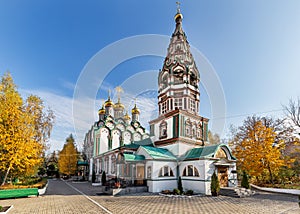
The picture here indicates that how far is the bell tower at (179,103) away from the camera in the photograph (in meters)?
17.0

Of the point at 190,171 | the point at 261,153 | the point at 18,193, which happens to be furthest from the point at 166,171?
the point at 18,193

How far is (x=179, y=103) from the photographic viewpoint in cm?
1852

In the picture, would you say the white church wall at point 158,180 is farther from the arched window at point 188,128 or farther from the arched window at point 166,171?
the arched window at point 188,128

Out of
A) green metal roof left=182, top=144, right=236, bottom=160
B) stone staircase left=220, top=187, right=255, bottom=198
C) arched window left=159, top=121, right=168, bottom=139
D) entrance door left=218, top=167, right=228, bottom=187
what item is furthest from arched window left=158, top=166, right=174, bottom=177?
stone staircase left=220, top=187, right=255, bottom=198

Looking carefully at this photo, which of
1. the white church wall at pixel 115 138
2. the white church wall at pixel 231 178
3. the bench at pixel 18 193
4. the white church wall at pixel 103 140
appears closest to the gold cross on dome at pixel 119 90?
the white church wall at pixel 115 138

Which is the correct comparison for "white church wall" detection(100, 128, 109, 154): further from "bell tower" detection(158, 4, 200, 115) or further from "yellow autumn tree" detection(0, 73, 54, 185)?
"yellow autumn tree" detection(0, 73, 54, 185)

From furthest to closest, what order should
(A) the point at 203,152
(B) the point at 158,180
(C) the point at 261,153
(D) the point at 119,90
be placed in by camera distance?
1. (D) the point at 119,90
2. (C) the point at 261,153
3. (A) the point at 203,152
4. (B) the point at 158,180

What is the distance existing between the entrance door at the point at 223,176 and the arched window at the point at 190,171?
178 centimetres

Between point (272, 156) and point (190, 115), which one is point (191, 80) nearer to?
point (190, 115)

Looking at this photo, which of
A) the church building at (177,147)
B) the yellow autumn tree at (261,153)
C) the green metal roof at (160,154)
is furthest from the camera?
the yellow autumn tree at (261,153)

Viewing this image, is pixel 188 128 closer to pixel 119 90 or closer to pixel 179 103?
pixel 179 103

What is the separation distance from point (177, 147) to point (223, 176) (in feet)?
13.8

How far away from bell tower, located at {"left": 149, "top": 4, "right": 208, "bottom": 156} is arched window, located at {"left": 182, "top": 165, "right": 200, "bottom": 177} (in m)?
1.35

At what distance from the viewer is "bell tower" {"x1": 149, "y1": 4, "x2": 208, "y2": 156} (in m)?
17.0
